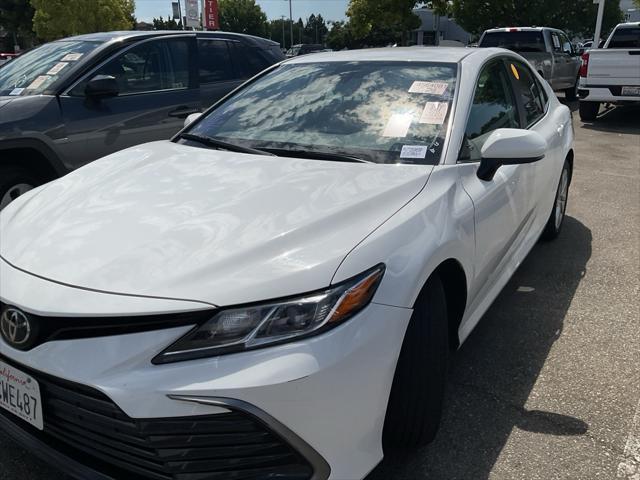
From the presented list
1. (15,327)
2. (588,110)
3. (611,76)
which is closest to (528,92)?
(15,327)

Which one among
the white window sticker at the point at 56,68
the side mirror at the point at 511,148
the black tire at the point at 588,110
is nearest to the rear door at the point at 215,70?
the white window sticker at the point at 56,68

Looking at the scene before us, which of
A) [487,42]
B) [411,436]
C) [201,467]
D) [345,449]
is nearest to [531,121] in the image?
[411,436]

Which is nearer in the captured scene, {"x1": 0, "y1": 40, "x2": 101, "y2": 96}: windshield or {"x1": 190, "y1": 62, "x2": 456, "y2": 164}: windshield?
A: {"x1": 190, "y1": 62, "x2": 456, "y2": 164}: windshield

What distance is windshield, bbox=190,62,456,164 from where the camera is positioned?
2.55 meters

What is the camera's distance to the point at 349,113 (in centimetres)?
277

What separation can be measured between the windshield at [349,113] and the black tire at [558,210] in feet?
6.28

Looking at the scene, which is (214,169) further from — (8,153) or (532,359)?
(8,153)

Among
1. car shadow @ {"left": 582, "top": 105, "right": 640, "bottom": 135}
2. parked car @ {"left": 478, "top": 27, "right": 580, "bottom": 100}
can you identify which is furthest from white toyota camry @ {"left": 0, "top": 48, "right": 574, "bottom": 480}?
parked car @ {"left": 478, "top": 27, "right": 580, "bottom": 100}

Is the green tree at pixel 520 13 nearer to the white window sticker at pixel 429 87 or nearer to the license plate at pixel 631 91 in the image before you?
the license plate at pixel 631 91

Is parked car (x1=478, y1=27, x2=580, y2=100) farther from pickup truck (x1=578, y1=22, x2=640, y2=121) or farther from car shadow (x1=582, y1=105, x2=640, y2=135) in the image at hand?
pickup truck (x1=578, y1=22, x2=640, y2=121)

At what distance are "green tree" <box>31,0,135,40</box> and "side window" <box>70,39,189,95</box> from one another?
92.1 feet

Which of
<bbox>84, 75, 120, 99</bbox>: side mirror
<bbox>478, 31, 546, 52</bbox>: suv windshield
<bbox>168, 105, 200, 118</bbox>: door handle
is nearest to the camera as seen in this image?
<bbox>84, 75, 120, 99</bbox>: side mirror

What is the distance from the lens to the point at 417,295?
1847mm

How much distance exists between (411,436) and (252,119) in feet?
5.84
